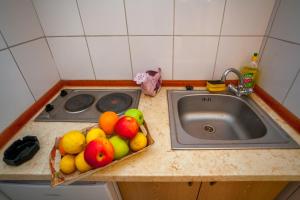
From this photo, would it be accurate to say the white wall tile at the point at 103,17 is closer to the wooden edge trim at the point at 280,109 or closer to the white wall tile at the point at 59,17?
the white wall tile at the point at 59,17

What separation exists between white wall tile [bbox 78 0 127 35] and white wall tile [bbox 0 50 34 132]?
41 centimetres

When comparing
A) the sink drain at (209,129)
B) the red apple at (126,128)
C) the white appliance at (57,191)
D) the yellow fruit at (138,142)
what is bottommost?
the sink drain at (209,129)

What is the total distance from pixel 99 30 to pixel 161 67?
1.39ft

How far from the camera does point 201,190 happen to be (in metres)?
0.68

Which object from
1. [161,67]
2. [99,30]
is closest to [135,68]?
[161,67]

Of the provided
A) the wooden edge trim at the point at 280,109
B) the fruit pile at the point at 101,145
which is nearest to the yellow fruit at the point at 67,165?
the fruit pile at the point at 101,145

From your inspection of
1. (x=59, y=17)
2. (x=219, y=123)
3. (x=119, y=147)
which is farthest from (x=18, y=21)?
(x=219, y=123)

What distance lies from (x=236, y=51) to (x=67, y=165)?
1.02 meters

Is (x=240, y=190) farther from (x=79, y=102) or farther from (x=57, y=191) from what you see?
(x=79, y=102)

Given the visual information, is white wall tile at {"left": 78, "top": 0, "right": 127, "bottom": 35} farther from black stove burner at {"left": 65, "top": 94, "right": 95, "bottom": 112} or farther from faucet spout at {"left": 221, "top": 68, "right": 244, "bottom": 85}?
faucet spout at {"left": 221, "top": 68, "right": 244, "bottom": 85}

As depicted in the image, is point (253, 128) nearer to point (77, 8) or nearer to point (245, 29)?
point (245, 29)

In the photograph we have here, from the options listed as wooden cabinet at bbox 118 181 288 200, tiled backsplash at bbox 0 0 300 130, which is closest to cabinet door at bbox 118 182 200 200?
wooden cabinet at bbox 118 181 288 200

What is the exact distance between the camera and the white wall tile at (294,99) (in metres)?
0.67

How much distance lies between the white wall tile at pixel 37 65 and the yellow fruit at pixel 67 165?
1.72 feet
